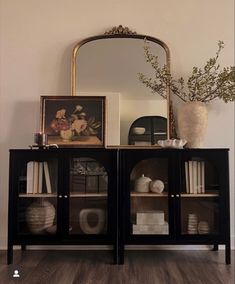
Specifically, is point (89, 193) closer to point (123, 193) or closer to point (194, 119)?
point (123, 193)

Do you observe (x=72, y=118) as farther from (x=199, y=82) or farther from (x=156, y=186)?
(x=199, y=82)

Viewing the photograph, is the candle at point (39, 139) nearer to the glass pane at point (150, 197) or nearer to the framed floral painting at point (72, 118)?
the framed floral painting at point (72, 118)

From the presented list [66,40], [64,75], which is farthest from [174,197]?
[66,40]

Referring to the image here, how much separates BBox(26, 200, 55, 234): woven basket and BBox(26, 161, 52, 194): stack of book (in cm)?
11

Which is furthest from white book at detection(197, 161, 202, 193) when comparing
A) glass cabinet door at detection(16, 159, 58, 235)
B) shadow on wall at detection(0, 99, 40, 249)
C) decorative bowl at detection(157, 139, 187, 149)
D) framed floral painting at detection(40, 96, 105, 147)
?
shadow on wall at detection(0, 99, 40, 249)

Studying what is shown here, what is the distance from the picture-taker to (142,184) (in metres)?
2.57

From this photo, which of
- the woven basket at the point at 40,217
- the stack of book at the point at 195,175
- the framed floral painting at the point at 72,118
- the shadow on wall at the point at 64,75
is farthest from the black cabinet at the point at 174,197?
the shadow on wall at the point at 64,75

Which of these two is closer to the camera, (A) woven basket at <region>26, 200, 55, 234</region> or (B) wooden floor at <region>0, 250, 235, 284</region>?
(B) wooden floor at <region>0, 250, 235, 284</region>

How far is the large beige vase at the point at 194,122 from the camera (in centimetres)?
271

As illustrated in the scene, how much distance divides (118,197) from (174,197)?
1.40 feet

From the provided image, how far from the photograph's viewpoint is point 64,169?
2.54 meters

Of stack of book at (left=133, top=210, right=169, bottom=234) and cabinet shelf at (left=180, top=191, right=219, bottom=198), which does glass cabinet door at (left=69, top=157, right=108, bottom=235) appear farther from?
cabinet shelf at (left=180, top=191, right=219, bottom=198)

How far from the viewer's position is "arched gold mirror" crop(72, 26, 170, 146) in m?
2.87

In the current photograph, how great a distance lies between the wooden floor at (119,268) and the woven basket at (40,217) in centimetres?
26
